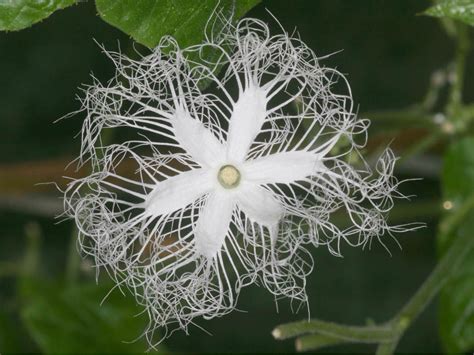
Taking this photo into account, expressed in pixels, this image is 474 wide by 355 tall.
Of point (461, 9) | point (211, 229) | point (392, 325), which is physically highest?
point (461, 9)

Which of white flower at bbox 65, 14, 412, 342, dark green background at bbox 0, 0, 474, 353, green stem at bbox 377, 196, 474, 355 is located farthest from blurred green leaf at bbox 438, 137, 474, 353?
white flower at bbox 65, 14, 412, 342

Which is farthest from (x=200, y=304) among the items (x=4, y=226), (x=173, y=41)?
(x=4, y=226)

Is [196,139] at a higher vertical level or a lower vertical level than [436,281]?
higher

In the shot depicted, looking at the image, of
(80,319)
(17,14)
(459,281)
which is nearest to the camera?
(17,14)

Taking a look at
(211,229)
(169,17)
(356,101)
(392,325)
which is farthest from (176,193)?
(356,101)

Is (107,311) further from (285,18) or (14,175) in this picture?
(285,18)

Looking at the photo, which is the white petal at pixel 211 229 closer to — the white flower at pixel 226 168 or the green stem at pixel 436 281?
the white flower at pixel 226 168

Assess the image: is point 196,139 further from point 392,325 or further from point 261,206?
point 392,325
